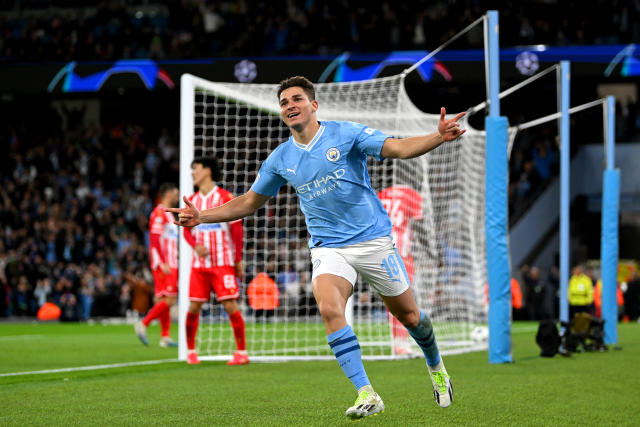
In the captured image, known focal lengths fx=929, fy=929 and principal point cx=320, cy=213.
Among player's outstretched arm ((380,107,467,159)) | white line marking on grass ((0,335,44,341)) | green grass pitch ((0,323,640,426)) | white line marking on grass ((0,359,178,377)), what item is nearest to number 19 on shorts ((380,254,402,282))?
player's outstretched arm ((380,107,467,159))

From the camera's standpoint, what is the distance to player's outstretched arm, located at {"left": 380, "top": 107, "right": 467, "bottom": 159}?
17.6 ft

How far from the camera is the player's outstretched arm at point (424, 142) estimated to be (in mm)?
5352

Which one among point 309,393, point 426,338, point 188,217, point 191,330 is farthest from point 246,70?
point 426,338

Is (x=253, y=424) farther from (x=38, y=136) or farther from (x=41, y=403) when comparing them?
(x=38, y=136)

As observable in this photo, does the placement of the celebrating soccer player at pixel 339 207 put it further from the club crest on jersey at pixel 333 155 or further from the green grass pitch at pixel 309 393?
the green grass pitch at pixel 309 393

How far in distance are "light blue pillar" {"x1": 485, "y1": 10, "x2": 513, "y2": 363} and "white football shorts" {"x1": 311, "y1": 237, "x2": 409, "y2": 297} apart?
445 cm

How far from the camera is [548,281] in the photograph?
28203 millimetres

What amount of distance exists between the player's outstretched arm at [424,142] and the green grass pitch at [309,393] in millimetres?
1669

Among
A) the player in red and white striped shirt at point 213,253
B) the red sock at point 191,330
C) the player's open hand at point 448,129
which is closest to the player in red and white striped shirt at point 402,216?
the player in red and white striped shirt at point 213,253

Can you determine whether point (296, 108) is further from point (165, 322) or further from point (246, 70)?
point (246, 70)

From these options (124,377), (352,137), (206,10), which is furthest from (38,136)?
(352,137)

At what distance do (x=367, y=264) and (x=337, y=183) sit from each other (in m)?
0.55

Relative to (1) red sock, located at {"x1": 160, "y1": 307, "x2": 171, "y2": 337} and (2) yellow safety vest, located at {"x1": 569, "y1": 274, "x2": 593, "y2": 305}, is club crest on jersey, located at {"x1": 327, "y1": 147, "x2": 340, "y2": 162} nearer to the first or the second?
(1) red sock, located at {"x1": 160, "y1": 307, "x2": 171, "y2": 337}

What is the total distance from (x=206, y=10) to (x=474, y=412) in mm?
27291
